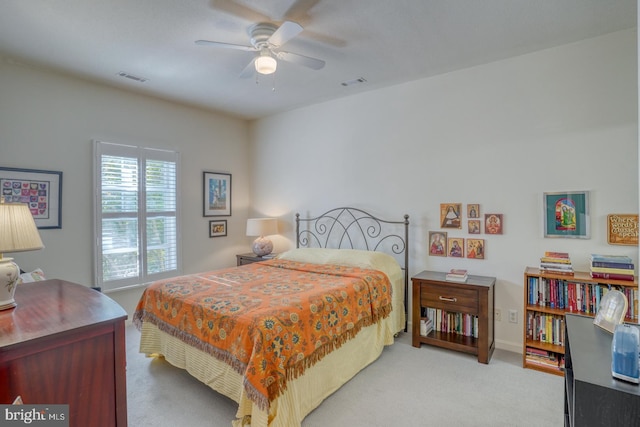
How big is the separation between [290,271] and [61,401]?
7.48 ft

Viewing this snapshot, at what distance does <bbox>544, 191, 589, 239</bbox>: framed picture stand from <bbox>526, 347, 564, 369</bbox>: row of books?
101cm

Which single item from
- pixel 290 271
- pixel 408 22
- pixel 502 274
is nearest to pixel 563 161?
pixel 502 274

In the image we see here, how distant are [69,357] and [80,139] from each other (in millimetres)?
3116

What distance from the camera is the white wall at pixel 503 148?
265 centimetres

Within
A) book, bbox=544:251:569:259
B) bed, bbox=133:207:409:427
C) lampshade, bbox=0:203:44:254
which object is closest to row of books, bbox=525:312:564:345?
book, bbox=544:251:569:259

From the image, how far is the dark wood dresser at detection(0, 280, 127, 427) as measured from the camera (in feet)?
3.72

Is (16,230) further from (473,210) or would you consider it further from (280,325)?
(473,210)

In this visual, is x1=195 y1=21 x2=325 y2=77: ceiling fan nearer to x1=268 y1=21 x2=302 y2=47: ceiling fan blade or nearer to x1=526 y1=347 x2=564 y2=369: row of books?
x1=268 y1=21 x2=302 y2=47: ceiling fan blade

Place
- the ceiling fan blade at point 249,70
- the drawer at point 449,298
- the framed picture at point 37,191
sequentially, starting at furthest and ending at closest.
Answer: the framed picture at point 37,191 < the drawer at point 449,298 < the ceiling fan blade at point 249,70

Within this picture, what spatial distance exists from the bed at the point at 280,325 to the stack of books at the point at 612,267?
163cm

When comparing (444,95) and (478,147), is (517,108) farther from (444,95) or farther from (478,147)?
(444,95)

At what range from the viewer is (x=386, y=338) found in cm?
307

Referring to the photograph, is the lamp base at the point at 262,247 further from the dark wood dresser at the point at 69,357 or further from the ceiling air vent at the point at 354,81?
the dark wood dresser at the point at 69,357

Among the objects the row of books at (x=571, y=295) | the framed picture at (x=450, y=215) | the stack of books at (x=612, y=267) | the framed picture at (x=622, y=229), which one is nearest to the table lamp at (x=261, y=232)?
the framed picture at (x=450, y=215)
